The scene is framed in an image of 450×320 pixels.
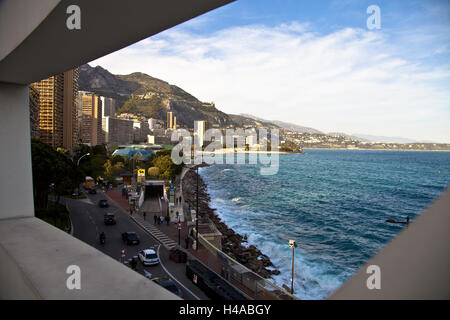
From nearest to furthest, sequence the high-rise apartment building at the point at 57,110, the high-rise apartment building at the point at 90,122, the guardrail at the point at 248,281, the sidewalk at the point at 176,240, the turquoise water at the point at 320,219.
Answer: the guardrail at the point at 248,281 → the sidewalk at the point at 176,240 → the turquoise water at the point at 320,219 → the high-rise apartment building at the point at 57,110 → the high-rise apartment building at the point at 90,122

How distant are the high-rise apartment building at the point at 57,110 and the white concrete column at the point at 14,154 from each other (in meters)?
60.0

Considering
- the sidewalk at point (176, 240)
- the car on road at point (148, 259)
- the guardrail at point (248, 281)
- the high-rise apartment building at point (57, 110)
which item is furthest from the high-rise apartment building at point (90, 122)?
the guardrail at point (248, 281)

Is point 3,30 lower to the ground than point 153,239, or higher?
higher

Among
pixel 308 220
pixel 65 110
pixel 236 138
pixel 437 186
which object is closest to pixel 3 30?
pixel 308 220

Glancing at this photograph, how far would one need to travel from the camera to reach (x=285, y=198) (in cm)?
4394

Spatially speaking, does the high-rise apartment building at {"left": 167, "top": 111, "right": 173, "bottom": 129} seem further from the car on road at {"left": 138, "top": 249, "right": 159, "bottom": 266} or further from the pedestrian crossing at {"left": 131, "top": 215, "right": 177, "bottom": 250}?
the car on road at {"left": 138, "top": 249, "right": 159, "bottom": 266}

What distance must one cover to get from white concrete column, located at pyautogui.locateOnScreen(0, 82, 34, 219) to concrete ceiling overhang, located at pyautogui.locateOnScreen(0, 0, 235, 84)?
3.61 ft

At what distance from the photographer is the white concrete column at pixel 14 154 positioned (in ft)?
13.7

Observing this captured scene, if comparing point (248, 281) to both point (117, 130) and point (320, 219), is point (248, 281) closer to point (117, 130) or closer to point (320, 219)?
point (320, 219)

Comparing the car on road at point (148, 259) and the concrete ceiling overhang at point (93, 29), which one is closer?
the concrete ceiling overhang at point (93, 29)

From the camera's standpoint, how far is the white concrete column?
4168 millimetres

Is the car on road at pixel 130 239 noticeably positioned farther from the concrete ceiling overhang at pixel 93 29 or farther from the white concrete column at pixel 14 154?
the concrete ceiling overhang at pixel 93 29
